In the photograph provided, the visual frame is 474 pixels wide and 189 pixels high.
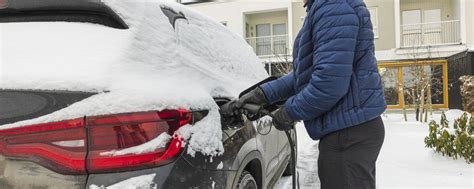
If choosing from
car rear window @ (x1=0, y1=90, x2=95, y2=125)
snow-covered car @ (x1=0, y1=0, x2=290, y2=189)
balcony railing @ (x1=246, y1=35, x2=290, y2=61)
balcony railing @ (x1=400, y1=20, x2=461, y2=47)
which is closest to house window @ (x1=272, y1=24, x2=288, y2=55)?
balcony railing @ (x1=246, y1=35, x2=290, y2=61)

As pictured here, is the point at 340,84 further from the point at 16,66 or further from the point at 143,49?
the point at 16,66

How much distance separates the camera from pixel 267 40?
66.8 feet

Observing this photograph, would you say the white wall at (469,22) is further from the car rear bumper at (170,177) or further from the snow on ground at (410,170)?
the car rear bumper at (170,177)

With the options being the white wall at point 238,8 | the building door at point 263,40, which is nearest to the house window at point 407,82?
the building door at point 263,40

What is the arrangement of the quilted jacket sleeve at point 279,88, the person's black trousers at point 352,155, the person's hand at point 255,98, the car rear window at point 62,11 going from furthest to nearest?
the quilted jacket sleeve at point 279,88
the person's hand at point 255,98
the person's black trousers at point 352,155
the car rear window at point 62,11

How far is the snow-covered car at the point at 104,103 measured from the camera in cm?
143

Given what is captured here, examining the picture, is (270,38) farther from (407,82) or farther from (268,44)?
(407,82)

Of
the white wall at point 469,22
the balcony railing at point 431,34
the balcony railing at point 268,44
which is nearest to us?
the white wall at point 469,22

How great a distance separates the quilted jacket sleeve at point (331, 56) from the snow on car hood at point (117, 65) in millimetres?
462

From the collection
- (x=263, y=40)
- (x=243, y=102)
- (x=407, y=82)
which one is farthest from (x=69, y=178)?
(x=263, y=40)

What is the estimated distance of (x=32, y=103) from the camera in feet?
4.76

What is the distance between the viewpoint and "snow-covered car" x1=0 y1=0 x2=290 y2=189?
143cm

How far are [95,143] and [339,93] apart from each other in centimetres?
105

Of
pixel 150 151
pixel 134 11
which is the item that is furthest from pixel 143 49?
pixel 150 151
